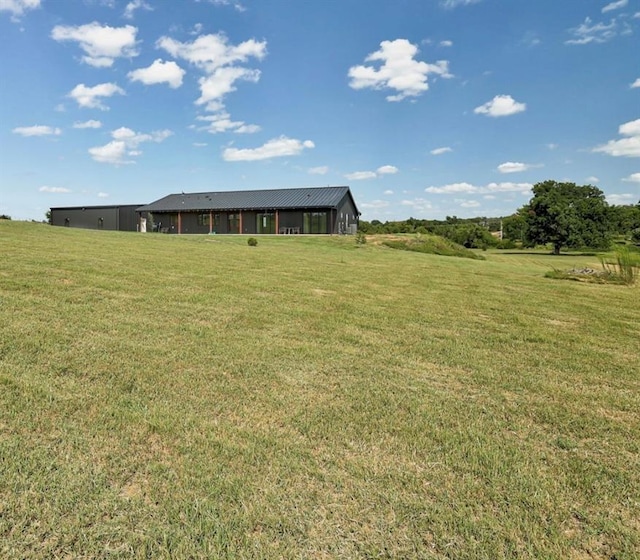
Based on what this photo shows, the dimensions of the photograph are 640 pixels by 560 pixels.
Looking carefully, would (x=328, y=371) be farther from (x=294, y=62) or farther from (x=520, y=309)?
(x=294, y=62)

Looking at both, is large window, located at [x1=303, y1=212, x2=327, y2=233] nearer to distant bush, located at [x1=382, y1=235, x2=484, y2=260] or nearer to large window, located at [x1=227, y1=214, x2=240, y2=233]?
large window, located at [x1=227, y1=214, x2=240, y2=233]

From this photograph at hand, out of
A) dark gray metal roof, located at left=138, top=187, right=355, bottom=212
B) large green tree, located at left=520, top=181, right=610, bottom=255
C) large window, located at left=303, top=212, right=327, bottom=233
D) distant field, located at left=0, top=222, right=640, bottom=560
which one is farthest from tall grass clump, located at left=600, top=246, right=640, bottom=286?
large green tree, located at left=520, top=181, right=610, bottom=255

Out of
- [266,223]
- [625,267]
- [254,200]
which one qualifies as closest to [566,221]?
[266,223]

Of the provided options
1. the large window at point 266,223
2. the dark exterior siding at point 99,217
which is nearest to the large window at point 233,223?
the large window at point 266,223

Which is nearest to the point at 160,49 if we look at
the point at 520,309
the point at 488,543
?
the point at 520,309

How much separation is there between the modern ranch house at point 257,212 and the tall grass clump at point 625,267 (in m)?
21.5

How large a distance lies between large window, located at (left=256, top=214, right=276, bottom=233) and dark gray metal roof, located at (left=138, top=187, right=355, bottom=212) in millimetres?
953

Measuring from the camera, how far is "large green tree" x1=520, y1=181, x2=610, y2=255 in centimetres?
4203

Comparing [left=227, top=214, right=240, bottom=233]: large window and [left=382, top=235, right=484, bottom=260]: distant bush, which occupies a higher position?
[left=227, top=214, right=240, bottom=233]: large window

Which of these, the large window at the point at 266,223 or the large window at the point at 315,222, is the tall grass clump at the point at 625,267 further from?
the large window at the point at 266,223

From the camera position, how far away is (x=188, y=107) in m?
28.6

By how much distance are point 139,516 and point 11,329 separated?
339 centimetres

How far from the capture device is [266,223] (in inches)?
1366

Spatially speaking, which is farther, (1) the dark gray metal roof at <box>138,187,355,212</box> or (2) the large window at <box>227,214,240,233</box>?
(2) the large window at <box>227,214,240,233</box>
